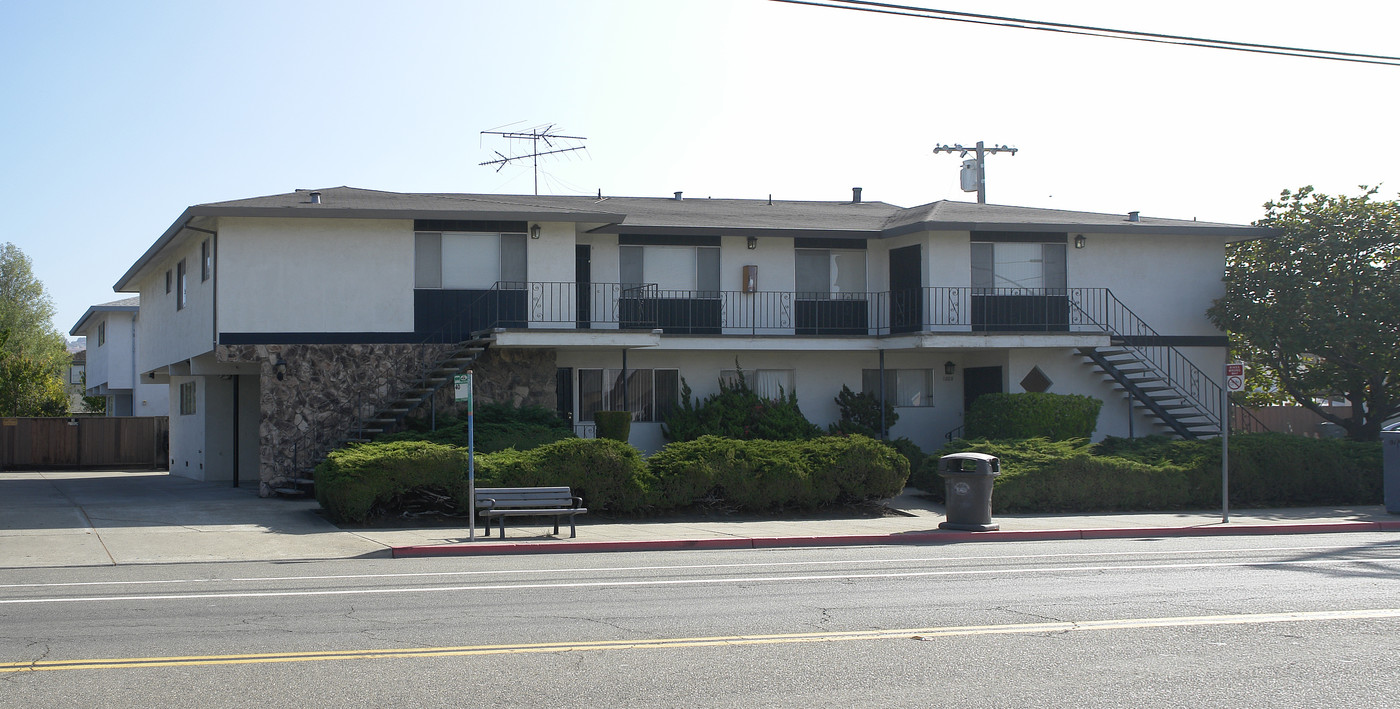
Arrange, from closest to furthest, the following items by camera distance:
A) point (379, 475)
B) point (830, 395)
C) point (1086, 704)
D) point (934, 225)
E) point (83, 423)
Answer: point (1086, 704) < point (379, 475) < point (934, 225) < point (830, 395) < point (83, 423)

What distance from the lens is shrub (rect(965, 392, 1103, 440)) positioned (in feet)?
76.5

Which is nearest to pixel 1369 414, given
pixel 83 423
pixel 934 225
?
pixel 934 225

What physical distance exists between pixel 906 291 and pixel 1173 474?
7390 mm

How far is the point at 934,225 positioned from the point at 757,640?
17.2 meters

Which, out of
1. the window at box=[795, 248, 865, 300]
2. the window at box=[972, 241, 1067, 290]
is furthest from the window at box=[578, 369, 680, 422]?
the window at box=[972, 241, 1067, 290]

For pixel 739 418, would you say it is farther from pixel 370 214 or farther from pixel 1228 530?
pixel 1228 530

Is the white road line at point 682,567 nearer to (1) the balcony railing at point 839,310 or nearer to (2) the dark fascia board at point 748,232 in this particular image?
(1) the balcony railing at point 839,310

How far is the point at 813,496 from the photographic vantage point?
741 inches

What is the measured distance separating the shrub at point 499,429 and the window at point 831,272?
22.4 ft

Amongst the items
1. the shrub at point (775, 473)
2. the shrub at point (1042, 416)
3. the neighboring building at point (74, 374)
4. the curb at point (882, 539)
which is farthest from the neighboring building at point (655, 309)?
the neighboring building at point (74, 374)

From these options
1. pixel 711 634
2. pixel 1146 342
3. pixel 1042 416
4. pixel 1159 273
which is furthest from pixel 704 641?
pixel 1159 273

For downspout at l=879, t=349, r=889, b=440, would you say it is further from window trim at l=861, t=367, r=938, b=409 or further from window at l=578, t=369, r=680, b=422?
window at l=578, t=369, r=680, b=422

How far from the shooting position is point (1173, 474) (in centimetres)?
1995

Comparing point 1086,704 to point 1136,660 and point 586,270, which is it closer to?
point 1136,660
